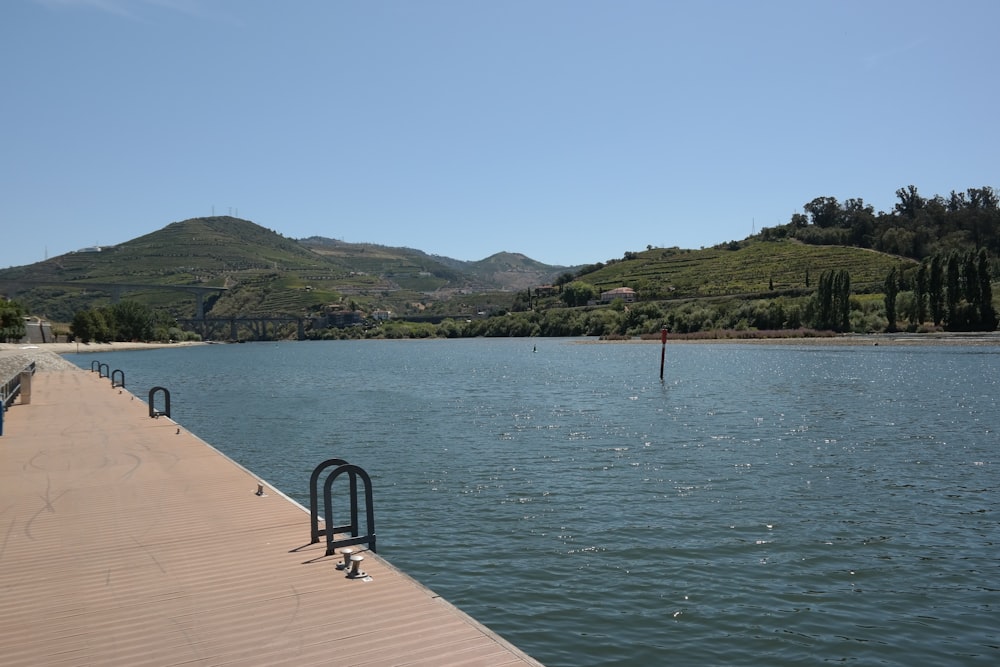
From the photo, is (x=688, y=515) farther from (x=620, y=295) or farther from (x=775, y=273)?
(x=620, y=295)

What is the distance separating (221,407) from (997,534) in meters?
37.3

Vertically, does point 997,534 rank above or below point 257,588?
below

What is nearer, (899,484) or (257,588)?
(257,588)

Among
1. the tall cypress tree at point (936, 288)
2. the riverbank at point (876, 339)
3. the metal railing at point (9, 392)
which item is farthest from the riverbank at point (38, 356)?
the tall cypress tree at point (936, 288)

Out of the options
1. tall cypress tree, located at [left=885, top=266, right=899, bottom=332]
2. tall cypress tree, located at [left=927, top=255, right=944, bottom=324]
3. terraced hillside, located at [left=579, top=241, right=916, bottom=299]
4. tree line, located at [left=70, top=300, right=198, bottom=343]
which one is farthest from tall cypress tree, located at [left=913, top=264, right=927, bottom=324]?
tree line, located at [left=70, top=300, right=198, bottom=343]

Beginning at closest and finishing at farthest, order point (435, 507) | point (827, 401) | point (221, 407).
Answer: point (435, 507), point (827, 401), point (221, 407)

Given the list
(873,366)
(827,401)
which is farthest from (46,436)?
(873,366)

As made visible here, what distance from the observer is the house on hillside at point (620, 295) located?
607 feet

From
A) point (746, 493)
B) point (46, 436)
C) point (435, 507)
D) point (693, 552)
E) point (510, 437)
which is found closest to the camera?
point (693, 552)

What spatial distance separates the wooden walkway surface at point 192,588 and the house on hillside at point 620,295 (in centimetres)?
17233

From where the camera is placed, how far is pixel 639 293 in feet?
607

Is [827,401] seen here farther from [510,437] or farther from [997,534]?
[997,534]

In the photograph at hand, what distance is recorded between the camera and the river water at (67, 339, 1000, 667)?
10.4 meters

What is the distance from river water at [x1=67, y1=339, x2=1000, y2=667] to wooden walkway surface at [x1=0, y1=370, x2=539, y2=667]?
95.2 inches
